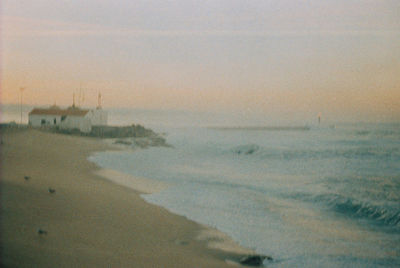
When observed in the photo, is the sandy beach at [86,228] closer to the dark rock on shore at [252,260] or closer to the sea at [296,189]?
the dark rock on shore at [252,260]

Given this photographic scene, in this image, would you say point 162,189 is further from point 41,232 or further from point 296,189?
point 41,232

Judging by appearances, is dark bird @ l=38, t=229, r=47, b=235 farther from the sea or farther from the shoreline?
the sea

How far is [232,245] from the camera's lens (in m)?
2.05

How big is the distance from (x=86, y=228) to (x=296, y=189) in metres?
2.53

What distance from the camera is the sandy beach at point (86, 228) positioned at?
1.59 meters

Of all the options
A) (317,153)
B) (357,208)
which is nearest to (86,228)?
(357,208)

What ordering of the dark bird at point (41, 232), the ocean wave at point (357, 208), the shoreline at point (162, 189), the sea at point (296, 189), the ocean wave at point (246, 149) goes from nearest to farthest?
1. the dark bird at point (41, 232)
2. the shoreline at point (162, 189)
3. the sea at point (296, 189)
4. the ocean wave at point (357, 208)
5. the ocean wave at point (246, 149)

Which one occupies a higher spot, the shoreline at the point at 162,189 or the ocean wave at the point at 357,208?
the shoreline at the point at 162,189

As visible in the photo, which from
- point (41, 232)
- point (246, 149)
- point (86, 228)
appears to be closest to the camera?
point (41, 232)

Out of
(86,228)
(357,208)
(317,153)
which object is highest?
(317,153)

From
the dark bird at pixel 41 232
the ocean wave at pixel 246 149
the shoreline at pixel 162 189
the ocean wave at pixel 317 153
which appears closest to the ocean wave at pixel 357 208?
the shoreline at pixel 162 189

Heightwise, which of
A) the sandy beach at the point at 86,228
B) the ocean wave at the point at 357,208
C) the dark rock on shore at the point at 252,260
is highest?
the sandy beach at the point at 86,228

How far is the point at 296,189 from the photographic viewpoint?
3.83 metres

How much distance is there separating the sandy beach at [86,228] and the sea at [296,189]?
0.30 metres
